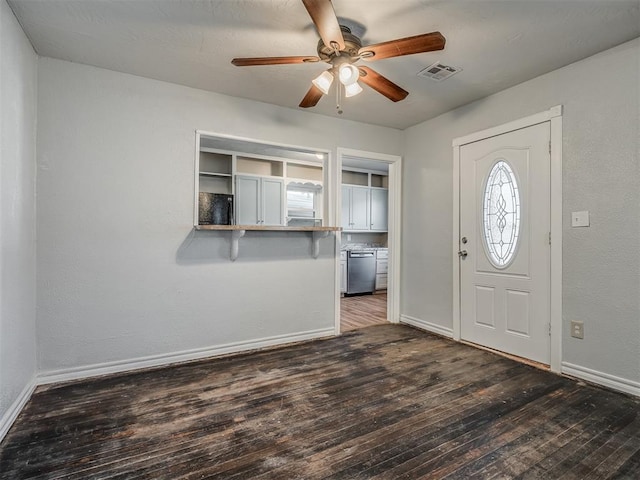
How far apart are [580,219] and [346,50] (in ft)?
6.87

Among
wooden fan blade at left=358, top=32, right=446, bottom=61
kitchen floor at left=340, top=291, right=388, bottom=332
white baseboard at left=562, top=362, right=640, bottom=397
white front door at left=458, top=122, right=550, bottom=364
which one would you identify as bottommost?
kitchen floor at left=340, top=291, right=388, bottom=332

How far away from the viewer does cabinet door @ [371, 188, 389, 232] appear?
6734mm

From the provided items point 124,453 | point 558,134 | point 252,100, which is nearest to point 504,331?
point 558,134

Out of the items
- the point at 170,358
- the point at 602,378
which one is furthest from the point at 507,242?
the point at 170,358

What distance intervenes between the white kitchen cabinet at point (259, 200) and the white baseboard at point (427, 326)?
9.11ft

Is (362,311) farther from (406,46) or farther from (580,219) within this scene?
(406,46)

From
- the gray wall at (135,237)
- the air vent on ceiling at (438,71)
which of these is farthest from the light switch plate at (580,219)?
the gray wall at (135,237)

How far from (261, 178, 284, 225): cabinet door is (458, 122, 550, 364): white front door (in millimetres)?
3237

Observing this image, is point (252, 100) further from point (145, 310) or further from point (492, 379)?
point (492, 379)

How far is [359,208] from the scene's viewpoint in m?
6.56

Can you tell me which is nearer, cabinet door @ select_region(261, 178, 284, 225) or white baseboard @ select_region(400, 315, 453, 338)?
white baseboard @ select_region(400, 315, 453, 338)

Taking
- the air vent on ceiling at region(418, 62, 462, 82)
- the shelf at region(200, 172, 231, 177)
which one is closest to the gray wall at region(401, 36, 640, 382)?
the air vent on ceiling at region(418, 62, 462, 82)

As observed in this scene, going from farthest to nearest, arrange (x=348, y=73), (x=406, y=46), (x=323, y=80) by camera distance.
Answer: (x=323, y=80), (x=348, y=73), (x=406, y=46)

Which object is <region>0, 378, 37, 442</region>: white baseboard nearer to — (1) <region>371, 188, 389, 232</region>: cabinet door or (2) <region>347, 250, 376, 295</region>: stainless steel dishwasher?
(2) <region>347, 250, 376, 295</region>: stainless steel dishwasher
